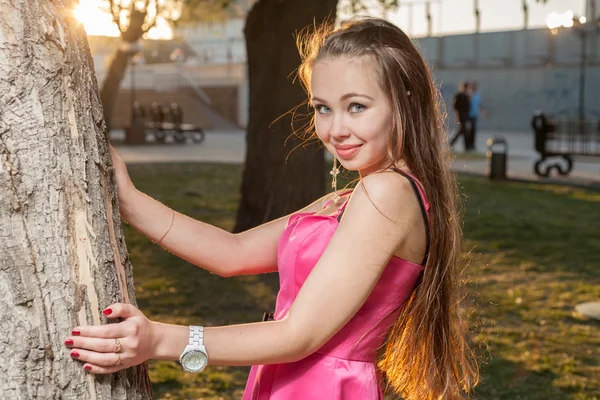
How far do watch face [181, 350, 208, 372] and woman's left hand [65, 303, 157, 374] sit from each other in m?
0.09

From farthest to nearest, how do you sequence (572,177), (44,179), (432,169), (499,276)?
(572,177), (499,276), (432,169), (44,179)

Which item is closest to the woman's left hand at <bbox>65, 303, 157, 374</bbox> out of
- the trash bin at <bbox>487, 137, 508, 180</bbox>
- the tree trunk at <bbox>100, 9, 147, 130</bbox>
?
the trash bin at <bbox>487, 137, 508, 180</bbox>

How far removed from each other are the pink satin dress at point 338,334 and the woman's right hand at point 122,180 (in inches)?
16.1

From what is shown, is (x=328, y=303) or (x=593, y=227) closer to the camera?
(x=328, y=303)

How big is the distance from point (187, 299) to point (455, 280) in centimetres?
502

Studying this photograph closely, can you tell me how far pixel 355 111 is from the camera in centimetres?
189

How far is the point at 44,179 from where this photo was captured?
5.45ft

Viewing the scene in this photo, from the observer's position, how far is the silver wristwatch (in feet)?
5.59

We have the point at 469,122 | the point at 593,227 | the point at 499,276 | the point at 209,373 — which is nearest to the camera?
the point at 209,373

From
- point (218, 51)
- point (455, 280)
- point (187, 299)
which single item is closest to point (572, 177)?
point (187, 299)

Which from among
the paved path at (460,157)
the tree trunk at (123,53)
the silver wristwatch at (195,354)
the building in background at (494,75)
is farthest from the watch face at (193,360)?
the building in background at (494,75)

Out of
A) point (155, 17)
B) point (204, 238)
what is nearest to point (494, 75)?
point (155, 17)

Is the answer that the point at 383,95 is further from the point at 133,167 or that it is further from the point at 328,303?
the point at 133,167

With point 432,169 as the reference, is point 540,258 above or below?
below
